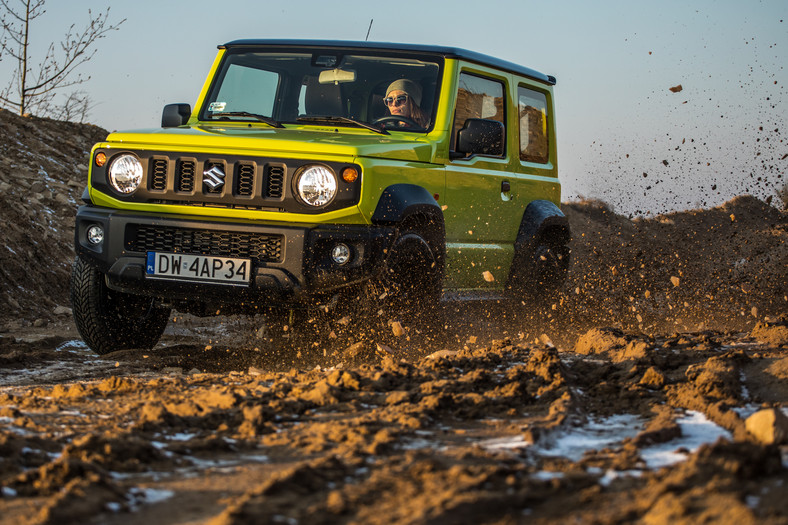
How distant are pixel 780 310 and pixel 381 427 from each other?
23.0ft

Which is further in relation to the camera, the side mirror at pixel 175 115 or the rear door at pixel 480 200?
the side mirror at pixel 175 115

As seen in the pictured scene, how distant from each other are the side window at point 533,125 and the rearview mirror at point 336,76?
143cm

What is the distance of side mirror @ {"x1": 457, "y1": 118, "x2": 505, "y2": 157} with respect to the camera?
6.04 m

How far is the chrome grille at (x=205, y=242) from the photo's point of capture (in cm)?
533

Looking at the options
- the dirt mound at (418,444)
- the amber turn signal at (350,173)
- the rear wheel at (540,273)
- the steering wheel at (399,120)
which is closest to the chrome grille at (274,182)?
the amber turn signal at (350,173)

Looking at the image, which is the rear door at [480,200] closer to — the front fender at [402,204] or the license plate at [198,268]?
the front fender at [402,204]

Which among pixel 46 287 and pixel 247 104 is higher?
pixel 247 104

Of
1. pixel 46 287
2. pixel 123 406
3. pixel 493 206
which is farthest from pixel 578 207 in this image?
pixel 123 406

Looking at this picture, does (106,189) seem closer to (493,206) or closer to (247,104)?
(247,104)

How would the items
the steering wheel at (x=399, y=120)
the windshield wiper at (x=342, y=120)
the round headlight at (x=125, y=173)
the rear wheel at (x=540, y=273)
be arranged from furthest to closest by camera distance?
the rear wheel at (x=540, y=273), the steering wheel at (x=399, y=120), the windshield wiper at (x=342, y=120), the round headlight at (x=125, y=173)

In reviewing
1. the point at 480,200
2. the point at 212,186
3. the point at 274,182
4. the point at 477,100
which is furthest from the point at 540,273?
the point at 212,186

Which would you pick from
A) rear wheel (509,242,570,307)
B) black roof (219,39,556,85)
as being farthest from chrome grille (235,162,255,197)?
rear wheel (509,242,570,307)

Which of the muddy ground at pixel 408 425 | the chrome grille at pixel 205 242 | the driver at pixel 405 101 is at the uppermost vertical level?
the driver at pixel 405 101

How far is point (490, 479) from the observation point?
2.74m
